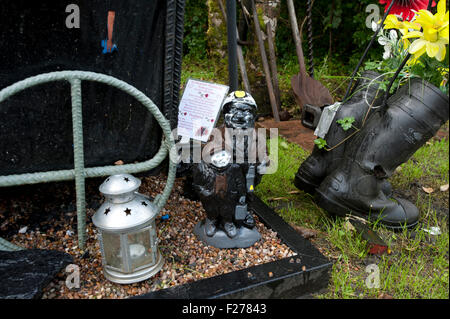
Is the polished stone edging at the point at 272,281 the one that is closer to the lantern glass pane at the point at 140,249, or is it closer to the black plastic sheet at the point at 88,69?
the lantern glass pane at the point at 140,249

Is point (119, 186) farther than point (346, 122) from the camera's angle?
No

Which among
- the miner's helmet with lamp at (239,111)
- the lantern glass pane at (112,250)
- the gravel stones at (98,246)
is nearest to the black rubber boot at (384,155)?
the gravel stones at (98,246)

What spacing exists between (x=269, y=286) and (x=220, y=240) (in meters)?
0.41

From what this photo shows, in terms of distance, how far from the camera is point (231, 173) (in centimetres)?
Result: 207

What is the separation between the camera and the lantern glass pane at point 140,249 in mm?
1896

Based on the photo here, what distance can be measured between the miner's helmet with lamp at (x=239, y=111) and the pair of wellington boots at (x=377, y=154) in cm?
88

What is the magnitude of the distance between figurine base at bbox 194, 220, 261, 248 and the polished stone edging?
20cm

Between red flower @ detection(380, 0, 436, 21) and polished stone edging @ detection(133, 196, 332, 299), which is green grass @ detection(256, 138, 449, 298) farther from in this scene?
red flower @ detection(380, 0, 436, 21)

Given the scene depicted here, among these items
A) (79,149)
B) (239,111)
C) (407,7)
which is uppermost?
(407,7)

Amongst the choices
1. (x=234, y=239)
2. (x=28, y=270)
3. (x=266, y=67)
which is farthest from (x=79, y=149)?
(x=266, y=67)

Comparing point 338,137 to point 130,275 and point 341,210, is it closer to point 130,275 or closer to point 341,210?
point 341,210

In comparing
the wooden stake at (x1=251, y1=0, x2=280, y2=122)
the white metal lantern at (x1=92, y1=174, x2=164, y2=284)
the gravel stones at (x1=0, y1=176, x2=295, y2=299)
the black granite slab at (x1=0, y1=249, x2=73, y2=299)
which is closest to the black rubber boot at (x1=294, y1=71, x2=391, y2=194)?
the gravel stones at (x1=0, y1=176, x2=295, y2=299)

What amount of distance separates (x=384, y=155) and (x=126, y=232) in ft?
5.43

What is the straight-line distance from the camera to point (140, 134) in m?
2.43
